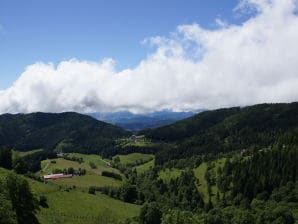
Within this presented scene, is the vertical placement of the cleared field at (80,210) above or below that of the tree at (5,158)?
below

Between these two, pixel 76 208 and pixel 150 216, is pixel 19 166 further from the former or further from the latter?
pixel 150 216

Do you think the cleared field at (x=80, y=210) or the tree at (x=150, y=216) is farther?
the tree at (x=150, y=216)

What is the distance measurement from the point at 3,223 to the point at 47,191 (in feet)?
378

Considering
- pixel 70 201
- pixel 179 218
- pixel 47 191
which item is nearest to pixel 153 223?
pixel 179 218

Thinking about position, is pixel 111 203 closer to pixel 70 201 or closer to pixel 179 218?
pixel 70 201

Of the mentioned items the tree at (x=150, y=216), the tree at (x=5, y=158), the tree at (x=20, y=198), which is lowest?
the tree at (x=150, y=216)

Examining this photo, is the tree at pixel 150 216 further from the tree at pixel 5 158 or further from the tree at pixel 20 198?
the tree at pixel 5 158

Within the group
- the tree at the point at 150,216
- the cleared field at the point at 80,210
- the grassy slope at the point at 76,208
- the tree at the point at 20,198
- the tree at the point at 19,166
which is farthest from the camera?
the tree at the point at 19,166

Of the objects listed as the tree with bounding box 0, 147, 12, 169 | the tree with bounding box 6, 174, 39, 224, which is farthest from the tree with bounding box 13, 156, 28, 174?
the tree with bounding box 6, 174, 39, 224

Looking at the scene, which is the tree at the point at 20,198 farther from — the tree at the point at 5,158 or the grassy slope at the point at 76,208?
the tree at the point at 5,158

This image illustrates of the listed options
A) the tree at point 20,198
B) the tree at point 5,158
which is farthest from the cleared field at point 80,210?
the tree at point 5,158

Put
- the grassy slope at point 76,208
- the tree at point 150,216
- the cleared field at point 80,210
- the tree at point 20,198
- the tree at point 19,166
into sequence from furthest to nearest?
1. the tree at point 19,166
2. the tree at point 150,216
3. the grassy slope at point 76,208
4. the cleared field at point 80,210
5. the tree at point 20,198

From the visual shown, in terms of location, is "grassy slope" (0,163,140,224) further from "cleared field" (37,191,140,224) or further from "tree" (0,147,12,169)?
"tree" (0,147,12,169)

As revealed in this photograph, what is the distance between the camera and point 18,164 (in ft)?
636
